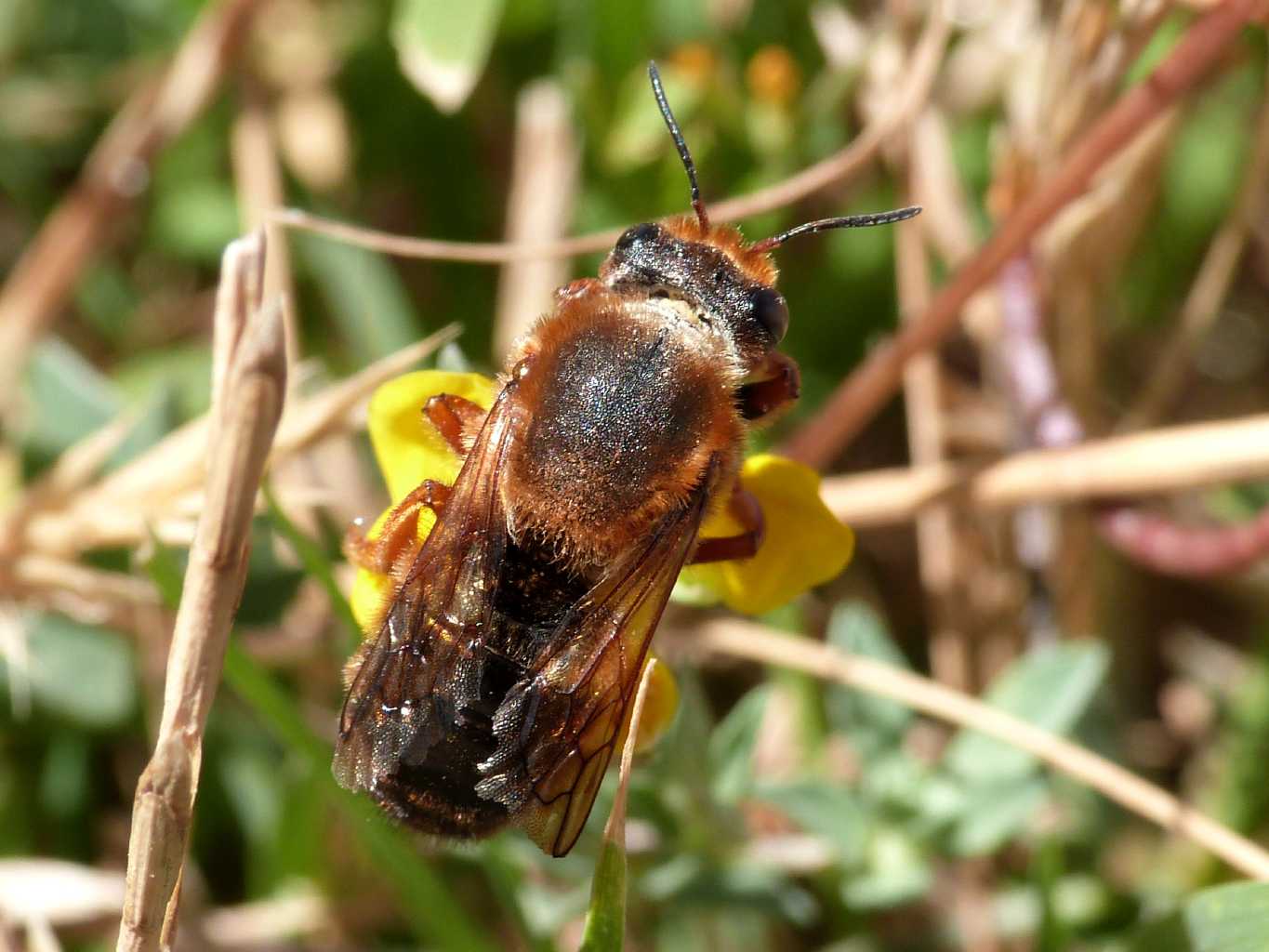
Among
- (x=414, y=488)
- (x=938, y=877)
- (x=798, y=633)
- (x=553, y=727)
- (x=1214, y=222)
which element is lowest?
(x=938, y=877)

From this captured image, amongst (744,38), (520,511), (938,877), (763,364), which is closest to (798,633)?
(938,877)

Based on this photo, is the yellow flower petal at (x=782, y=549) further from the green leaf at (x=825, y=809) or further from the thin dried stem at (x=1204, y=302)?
the thin dried stem at (x=1204, y=302)

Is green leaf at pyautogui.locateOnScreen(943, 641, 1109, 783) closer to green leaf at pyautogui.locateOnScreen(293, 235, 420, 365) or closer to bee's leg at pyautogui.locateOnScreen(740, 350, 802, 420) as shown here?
bee's leg at pyautogui.locateOnScreen(740, 350, 802, 420)

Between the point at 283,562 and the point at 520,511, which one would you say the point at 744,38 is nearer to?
the point at 283,562

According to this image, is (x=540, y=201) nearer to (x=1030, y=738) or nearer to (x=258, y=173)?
(x=258, y=173)

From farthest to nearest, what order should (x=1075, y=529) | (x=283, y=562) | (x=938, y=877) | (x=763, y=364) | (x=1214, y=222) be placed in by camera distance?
(x=1214, y=222)
(x=1075, y=529)
(x=938, y=877)
(x=283, y=562)
(x=763, y=364)

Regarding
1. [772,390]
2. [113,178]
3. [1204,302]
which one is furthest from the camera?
[113,178]

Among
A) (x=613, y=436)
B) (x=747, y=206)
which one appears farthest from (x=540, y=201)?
(x=613, y=436)
